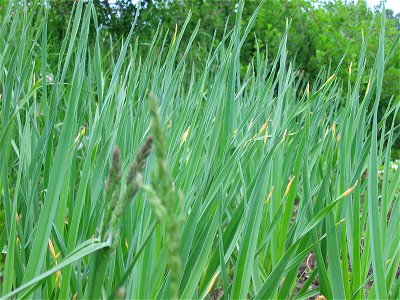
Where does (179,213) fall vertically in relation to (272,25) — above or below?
below

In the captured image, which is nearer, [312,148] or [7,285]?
[7,285]

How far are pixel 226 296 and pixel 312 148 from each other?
2.24 feet

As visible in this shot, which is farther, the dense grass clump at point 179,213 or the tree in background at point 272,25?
the tree in background at point 272,25

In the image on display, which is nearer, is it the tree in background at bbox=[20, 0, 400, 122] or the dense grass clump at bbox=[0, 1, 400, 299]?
the dense grass clump at bbox=[0, 1, 400, 299]

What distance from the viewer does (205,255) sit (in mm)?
919

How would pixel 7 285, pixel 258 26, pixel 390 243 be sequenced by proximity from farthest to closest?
pixel 258 26 → pixel 390 243 → pixel 7 285

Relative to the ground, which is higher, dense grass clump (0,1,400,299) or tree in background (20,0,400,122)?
tree in background (20,0,400,122)

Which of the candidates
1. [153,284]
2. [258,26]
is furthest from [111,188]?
[258,26]

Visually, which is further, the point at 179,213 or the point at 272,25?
the point at 272,25

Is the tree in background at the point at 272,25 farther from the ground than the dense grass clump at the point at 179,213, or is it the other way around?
the tree in background at the point at 272,25

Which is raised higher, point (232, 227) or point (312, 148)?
point (312, 148)

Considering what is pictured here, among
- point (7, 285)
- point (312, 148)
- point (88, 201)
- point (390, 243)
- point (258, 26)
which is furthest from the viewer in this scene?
point (258, 26)

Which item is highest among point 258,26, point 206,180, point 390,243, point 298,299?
point 258,26

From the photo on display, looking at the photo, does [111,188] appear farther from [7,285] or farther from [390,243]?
[390,243]
